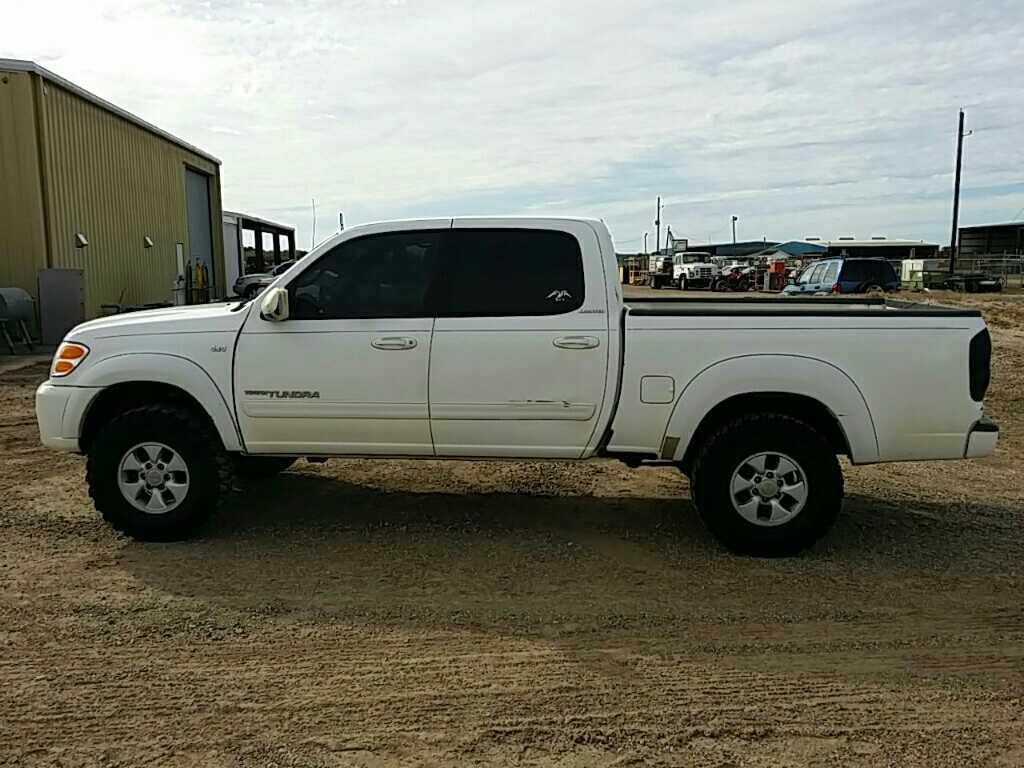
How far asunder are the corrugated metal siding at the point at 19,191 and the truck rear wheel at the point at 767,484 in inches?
584

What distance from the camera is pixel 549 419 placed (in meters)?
5.25

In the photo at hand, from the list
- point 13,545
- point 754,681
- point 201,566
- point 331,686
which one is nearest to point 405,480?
point 201,566

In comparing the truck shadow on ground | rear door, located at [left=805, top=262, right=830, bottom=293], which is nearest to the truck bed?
the truck shadow on ground

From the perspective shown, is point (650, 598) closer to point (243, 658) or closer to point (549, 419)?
point (549, 419)

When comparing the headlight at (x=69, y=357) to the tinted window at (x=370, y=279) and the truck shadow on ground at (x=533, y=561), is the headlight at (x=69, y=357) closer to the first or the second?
the truck shadow on ground at (x=533, y=561)

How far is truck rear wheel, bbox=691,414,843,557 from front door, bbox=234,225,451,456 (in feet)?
5.54

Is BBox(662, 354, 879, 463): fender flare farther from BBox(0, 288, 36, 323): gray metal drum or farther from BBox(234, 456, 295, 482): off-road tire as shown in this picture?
BBox(0, 288, 36, 323): gray metal drum

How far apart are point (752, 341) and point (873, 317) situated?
68 cm

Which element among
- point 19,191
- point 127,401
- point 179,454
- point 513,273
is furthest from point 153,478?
point 19,191

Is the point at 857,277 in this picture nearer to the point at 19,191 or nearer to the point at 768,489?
the point at 19,191

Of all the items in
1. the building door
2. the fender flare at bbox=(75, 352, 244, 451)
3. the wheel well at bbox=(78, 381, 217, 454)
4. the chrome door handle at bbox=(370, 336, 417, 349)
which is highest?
the building door

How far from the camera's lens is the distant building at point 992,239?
69812mm

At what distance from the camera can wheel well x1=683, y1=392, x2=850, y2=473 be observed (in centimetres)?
521

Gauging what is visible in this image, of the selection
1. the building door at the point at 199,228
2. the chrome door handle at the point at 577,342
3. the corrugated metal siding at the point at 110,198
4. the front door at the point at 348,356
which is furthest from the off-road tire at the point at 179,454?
the building door at the point at 199,228
